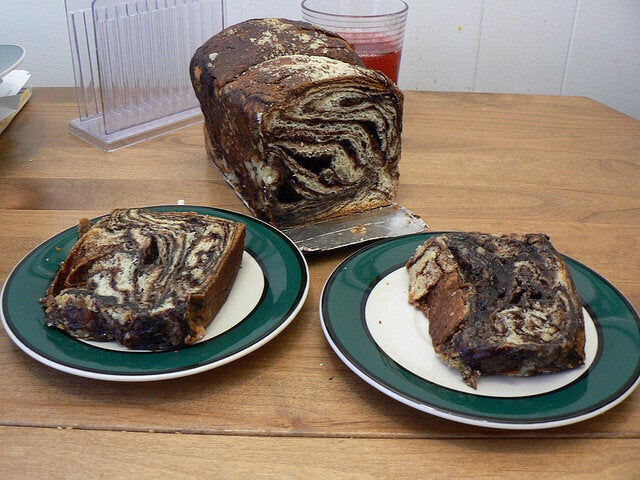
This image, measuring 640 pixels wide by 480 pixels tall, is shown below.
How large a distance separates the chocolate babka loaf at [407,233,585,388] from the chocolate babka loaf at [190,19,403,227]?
1.08 ft

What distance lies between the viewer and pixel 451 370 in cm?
97

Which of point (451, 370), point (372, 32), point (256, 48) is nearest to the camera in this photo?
point (451, 370)

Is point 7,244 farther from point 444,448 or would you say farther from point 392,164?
point 444,448

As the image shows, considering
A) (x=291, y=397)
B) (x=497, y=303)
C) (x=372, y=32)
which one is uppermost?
(x=372, y=32)

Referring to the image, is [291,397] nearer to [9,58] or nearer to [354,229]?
[354,229]

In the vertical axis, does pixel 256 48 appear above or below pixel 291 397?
above

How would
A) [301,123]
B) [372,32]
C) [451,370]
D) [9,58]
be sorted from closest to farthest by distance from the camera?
1. [451,370]
2. [301,123]
3. [9,58]
4. [372,32]

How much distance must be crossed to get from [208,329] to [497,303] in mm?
424

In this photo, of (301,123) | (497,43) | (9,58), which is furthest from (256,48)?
(497,43)

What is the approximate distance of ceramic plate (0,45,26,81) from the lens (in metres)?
1.66

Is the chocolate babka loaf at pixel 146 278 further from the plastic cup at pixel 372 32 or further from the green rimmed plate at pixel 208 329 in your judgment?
the plastic cup at pixel 372 32

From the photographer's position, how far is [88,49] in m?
1.79

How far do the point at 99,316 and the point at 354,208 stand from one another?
0.66 m

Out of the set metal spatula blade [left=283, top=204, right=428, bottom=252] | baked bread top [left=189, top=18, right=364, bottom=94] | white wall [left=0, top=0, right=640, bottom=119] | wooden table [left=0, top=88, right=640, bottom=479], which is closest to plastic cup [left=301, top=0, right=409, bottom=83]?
baked bread top [left=189, top=18, right=364, bottom=94]
